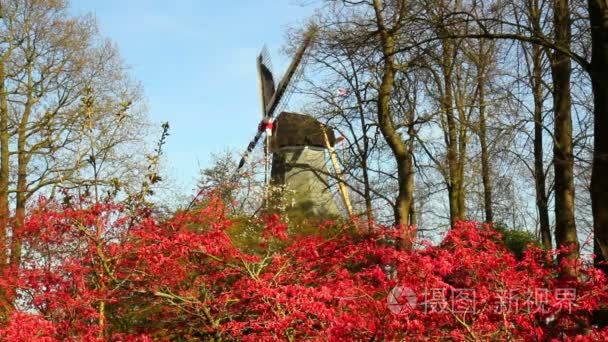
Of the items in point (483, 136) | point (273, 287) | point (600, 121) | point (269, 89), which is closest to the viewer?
point (273, 287)

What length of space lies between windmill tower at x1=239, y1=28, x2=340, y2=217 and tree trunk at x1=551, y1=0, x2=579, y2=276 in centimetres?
1146

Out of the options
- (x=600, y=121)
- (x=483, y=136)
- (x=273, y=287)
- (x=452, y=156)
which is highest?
(x=483, y=136)

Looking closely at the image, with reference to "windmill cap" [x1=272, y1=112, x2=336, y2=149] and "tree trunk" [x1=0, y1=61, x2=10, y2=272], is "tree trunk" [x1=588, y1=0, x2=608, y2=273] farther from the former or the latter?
"windmill cap" [x1=272, y1=112, x2=336, y2=149]

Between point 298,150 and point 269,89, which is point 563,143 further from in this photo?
point 269,89

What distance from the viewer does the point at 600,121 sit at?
903 cm

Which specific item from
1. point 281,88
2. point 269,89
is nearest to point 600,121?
point 281,88

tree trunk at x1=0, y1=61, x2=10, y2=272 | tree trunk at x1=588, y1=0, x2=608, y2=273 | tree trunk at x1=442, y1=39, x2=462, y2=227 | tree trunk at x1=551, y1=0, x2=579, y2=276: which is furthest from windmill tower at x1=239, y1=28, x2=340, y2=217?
tree trunk at x1=588, y1=0, x2=608, y2=273

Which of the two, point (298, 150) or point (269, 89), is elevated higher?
point (269, 89)

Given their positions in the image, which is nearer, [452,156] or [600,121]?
[600,121]

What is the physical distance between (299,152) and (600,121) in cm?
1772

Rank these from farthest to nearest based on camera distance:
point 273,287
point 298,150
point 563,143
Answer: point 298,150 < point 563,143 < point 273,287

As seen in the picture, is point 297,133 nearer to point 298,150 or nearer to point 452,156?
point 298,150

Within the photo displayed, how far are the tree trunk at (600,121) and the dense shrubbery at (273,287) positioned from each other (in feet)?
2.98

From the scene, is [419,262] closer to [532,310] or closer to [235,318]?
[532,310]
